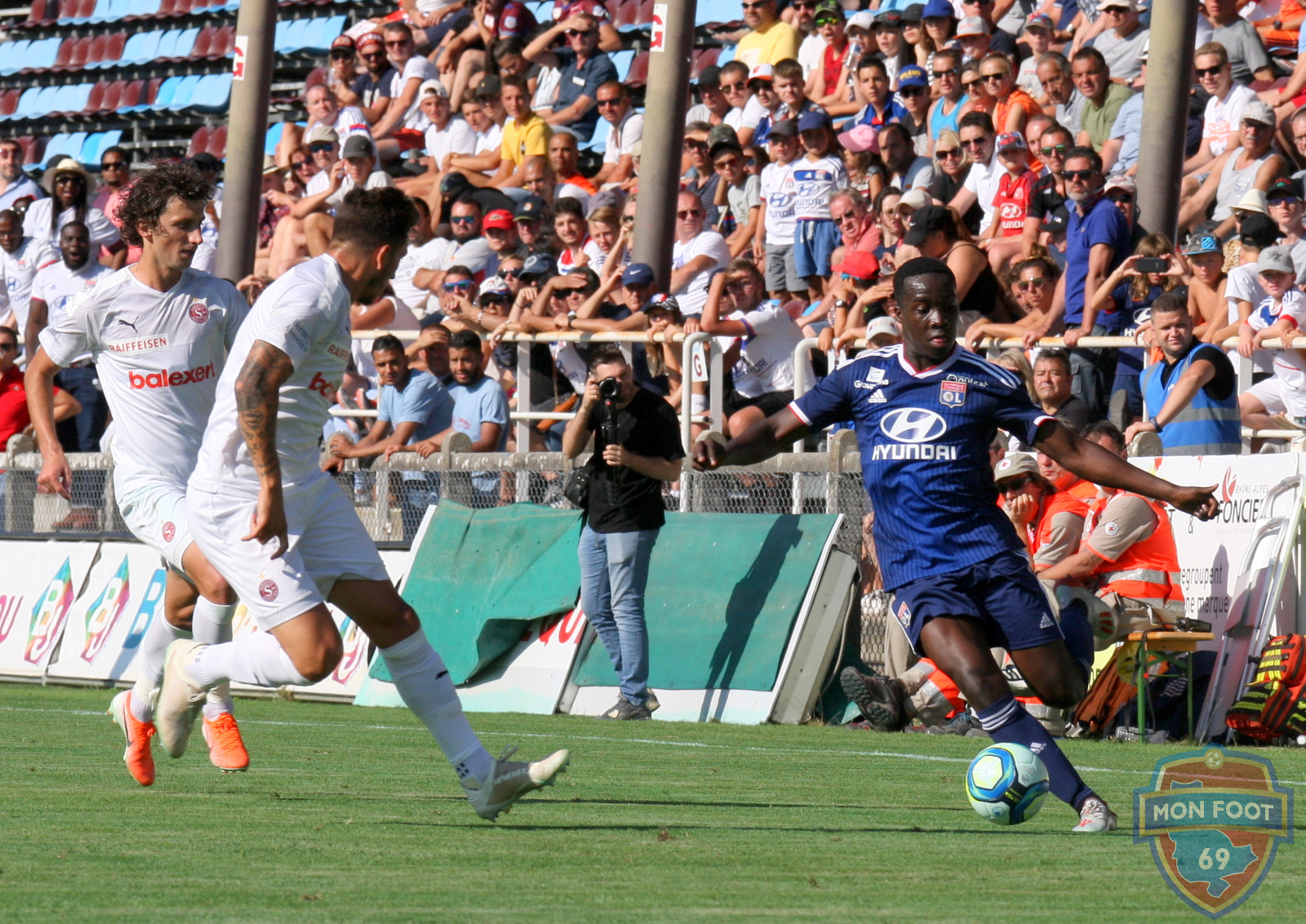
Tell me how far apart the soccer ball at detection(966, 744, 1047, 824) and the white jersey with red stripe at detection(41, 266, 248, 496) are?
3709mm

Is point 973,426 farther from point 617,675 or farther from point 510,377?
point 510,377

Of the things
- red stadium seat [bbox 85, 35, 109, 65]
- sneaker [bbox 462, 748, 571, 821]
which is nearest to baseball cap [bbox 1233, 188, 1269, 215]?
sneaker [bbox 462, 748, 571, 821]

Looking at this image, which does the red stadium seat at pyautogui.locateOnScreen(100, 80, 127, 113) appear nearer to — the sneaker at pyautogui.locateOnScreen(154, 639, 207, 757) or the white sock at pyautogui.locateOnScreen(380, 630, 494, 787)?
the sneaker at pyautogui.locateOnScreen(154, 639, 207, 757)

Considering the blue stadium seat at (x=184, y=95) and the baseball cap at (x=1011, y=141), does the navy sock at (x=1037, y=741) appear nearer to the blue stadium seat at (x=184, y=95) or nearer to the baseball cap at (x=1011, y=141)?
the baseball cap at (x=1011, y=141)

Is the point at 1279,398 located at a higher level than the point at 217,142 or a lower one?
lower

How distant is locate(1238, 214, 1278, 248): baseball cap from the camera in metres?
13.2

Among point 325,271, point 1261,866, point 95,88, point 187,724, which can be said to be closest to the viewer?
point 1261,866

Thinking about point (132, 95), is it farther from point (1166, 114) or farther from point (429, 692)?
point (429, 692)

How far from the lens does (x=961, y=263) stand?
13398 millimetres

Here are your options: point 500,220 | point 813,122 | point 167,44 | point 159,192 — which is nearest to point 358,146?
point 500,220

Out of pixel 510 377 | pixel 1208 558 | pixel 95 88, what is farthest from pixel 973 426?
pixel 95 88

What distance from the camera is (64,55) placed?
113ft

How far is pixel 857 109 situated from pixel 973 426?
37.7 feet

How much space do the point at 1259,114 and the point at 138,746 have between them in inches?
404
